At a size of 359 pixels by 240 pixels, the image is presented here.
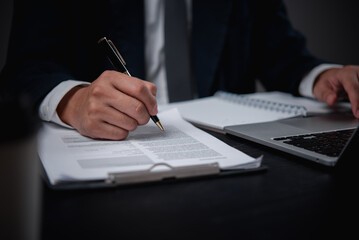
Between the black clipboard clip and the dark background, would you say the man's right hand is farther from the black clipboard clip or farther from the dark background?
the dark background

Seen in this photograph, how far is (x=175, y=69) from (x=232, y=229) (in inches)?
40.7

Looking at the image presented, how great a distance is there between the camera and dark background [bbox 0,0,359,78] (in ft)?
7.99

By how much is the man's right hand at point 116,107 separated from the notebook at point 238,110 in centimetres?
21

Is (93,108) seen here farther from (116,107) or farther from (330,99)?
(330,99)

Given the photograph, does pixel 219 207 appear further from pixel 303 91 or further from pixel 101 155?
pixel 303 91

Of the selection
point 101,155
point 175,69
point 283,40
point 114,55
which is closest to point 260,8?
point 283,40

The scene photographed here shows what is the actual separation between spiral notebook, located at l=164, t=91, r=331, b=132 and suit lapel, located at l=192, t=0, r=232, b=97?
33 centimetres

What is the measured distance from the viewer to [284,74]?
1390 millimetres

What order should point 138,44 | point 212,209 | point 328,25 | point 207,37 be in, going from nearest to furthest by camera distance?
1. point 212,209
2. point 138,44
3. point 207,37
4. point 328,25

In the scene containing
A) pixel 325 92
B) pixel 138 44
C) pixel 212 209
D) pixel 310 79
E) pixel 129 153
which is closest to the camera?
pixel 212 209

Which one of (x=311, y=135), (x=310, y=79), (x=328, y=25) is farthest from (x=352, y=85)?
(x=328, y=25)

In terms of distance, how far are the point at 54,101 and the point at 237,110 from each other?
1.56ft

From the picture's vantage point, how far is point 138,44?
4.35 feet

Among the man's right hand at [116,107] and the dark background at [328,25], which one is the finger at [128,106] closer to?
the man's right hand at [116,107]
